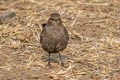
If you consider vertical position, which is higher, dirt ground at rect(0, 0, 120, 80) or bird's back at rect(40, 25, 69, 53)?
bird's back at rect(40, 25, 69, 53)

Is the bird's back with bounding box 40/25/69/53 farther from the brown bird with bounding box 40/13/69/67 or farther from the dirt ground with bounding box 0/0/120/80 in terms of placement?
the dirt ground with bounding box 0/0/120/80

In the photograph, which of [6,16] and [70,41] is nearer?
[70,41]

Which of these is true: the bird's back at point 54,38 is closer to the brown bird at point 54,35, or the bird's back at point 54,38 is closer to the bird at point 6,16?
the brown bird at point 54,35

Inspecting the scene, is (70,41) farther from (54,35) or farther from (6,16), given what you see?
(6,16)

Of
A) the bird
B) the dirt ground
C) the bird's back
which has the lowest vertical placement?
the dirt ground

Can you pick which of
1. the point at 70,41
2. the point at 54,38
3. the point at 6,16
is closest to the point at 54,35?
the point at 54,38

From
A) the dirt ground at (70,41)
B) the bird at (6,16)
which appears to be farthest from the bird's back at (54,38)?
the bird at (6,16)

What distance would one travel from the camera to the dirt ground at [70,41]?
318 inches

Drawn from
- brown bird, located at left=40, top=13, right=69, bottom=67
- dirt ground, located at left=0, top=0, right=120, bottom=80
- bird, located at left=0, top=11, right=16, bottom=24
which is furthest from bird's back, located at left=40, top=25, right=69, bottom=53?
bird, located at left=0, top=11, right=16, bottom=24

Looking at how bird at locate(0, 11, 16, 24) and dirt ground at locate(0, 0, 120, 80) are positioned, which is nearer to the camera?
dirt ground at locate(0, 0, 120, 80)

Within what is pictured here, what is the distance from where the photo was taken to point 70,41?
400 inches

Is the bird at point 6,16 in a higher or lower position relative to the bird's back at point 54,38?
lower

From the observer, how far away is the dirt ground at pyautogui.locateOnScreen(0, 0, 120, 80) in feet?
26.5

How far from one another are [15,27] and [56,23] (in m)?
2.92
